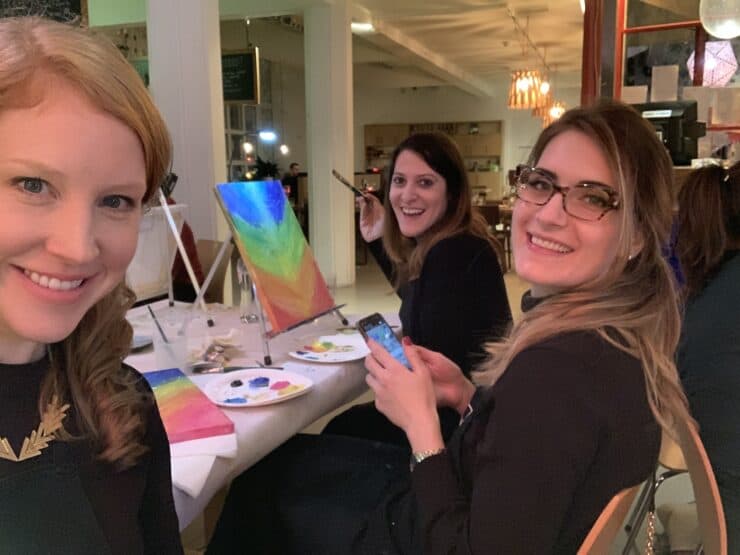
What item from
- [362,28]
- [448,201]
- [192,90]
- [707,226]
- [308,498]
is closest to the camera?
[308,498]

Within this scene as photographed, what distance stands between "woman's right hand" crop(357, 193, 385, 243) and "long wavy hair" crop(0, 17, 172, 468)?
1730 millimetres

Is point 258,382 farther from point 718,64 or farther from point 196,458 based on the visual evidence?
point 718,64

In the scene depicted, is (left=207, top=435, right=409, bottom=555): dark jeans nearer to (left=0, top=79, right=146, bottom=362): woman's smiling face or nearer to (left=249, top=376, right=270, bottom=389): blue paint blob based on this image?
(left=249, top=376, right=270, bottom=389): blue paint blob

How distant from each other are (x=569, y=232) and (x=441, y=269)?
75 centimetres

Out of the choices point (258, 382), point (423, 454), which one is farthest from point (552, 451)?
point (258, 382)

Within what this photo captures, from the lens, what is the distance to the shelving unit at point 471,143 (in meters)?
13.6

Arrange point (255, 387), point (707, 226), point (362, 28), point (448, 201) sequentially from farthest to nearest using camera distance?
Result: point (362, 28), point (448, 201), point (707, 226), point (255, 387)

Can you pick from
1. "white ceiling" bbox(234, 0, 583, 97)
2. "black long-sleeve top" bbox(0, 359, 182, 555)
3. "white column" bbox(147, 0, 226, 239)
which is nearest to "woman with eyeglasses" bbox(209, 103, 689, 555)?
"black long-sleeve top" bbox(0, 359, 182, 555)

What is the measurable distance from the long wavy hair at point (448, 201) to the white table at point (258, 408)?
13.9 inches

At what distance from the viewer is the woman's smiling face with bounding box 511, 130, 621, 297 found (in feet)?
3.70

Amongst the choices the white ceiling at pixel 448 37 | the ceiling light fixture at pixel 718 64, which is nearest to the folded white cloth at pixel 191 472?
the ceiling light fixture at pixel 718 64

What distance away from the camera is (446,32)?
791cm

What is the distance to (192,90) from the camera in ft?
14.5

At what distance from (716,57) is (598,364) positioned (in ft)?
11.3
